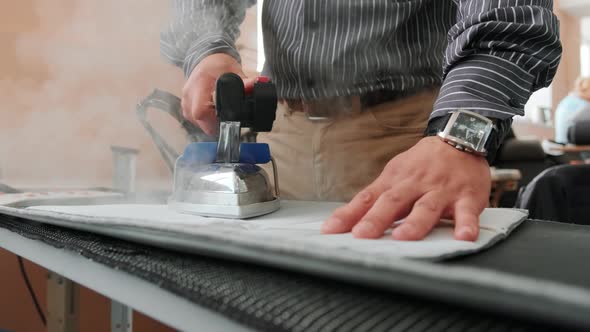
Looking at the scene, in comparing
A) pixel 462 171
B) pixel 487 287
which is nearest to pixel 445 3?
pixel 462 171

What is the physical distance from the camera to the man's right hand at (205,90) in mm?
751

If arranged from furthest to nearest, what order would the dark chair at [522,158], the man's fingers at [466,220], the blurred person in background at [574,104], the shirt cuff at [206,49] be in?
the blurred person in background at [574,104] < the dark chair at [522,158] < the shirt cuff at [206,49] < the man's fingers at [466,220]

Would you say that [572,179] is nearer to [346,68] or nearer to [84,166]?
[346,68]

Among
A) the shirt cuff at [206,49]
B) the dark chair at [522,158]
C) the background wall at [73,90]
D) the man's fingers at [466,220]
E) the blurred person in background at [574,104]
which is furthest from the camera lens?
the blurred person in background at [574,104]

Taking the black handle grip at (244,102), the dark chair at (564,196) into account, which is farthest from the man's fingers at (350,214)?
the dark chair at (564,196)

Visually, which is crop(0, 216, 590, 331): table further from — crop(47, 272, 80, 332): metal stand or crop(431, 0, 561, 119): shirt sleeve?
crop(47, 272, 80, 332): metal stand

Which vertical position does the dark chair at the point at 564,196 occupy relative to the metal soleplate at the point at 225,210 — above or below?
below

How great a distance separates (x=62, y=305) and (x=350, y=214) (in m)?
0.53

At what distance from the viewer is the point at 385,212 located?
0.42m

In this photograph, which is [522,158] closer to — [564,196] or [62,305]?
[564,196]

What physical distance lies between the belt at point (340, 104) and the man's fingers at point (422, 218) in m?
0.46

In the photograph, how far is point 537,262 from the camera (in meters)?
0.34

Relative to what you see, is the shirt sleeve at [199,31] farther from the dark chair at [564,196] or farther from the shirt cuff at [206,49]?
the dark chair at [564,196]

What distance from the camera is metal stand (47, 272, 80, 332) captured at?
695 mm
